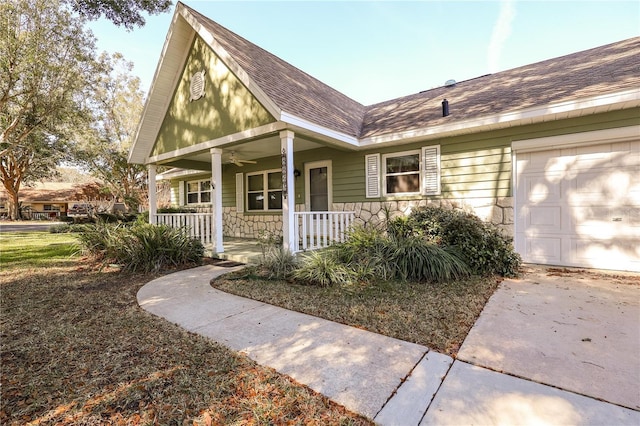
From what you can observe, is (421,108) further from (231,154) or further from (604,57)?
(231,154)

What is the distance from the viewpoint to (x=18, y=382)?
2.19 m

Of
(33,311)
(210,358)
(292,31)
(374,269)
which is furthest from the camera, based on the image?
(292,31)

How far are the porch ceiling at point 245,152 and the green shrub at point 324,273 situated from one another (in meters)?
3.37

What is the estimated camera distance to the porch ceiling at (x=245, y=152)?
24.6 ft

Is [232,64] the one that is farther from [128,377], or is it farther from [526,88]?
[526,88]

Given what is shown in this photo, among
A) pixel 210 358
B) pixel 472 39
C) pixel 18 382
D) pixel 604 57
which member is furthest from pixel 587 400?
pixel 472 39

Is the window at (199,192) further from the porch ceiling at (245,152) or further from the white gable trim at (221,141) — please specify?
the white gable trim at (221,141)

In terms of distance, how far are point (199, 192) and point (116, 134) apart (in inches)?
643

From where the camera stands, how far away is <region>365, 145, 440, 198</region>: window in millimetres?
6875

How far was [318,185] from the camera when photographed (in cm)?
880

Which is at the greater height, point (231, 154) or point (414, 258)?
point (231, 154)

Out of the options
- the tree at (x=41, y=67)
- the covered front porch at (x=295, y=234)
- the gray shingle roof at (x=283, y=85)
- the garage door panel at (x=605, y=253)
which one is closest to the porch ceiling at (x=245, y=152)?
the gray shingle roof at (x=283, y=85)

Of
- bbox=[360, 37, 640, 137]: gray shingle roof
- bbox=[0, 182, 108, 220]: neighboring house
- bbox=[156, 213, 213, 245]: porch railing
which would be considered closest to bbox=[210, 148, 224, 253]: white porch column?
bbox=[156, 213, 213, 245]: porch railing

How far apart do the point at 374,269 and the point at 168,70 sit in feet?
24.7
